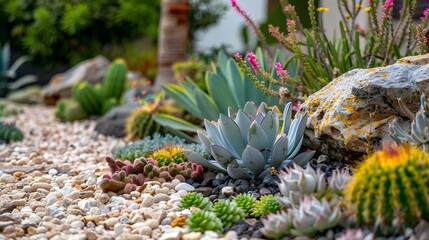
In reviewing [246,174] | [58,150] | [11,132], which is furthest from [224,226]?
[11,132]

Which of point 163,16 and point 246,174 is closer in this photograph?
point 246,174

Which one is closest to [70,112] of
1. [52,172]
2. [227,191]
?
[52,172]

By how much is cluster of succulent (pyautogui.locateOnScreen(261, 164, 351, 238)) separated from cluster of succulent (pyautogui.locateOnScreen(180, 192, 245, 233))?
19 cm

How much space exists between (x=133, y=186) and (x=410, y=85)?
64.6 inches

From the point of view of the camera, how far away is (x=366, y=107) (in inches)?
135

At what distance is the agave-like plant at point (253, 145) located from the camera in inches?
133

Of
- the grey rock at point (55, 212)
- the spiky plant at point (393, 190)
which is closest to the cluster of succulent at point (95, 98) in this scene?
the grey rock at point (55, 212)

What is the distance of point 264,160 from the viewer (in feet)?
11.1

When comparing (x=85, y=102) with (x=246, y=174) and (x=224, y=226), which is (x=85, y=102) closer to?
(x=246, y=174)

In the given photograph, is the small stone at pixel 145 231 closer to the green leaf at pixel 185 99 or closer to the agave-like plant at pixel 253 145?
the agave-like plant at pixel 253 145

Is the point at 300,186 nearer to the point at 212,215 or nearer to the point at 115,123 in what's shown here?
the point at 212,215

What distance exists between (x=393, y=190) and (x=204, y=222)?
89cm

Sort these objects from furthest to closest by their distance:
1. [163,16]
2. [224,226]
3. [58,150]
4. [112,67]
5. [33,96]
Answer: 1. [33,96]
2. [112,67]
3. [163,16]
4. [58,150]
5. [224,226]

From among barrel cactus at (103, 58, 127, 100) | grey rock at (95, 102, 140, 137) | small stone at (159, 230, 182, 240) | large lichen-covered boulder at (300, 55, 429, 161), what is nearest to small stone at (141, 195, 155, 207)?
small stone at (159, 230, 182, 240)
